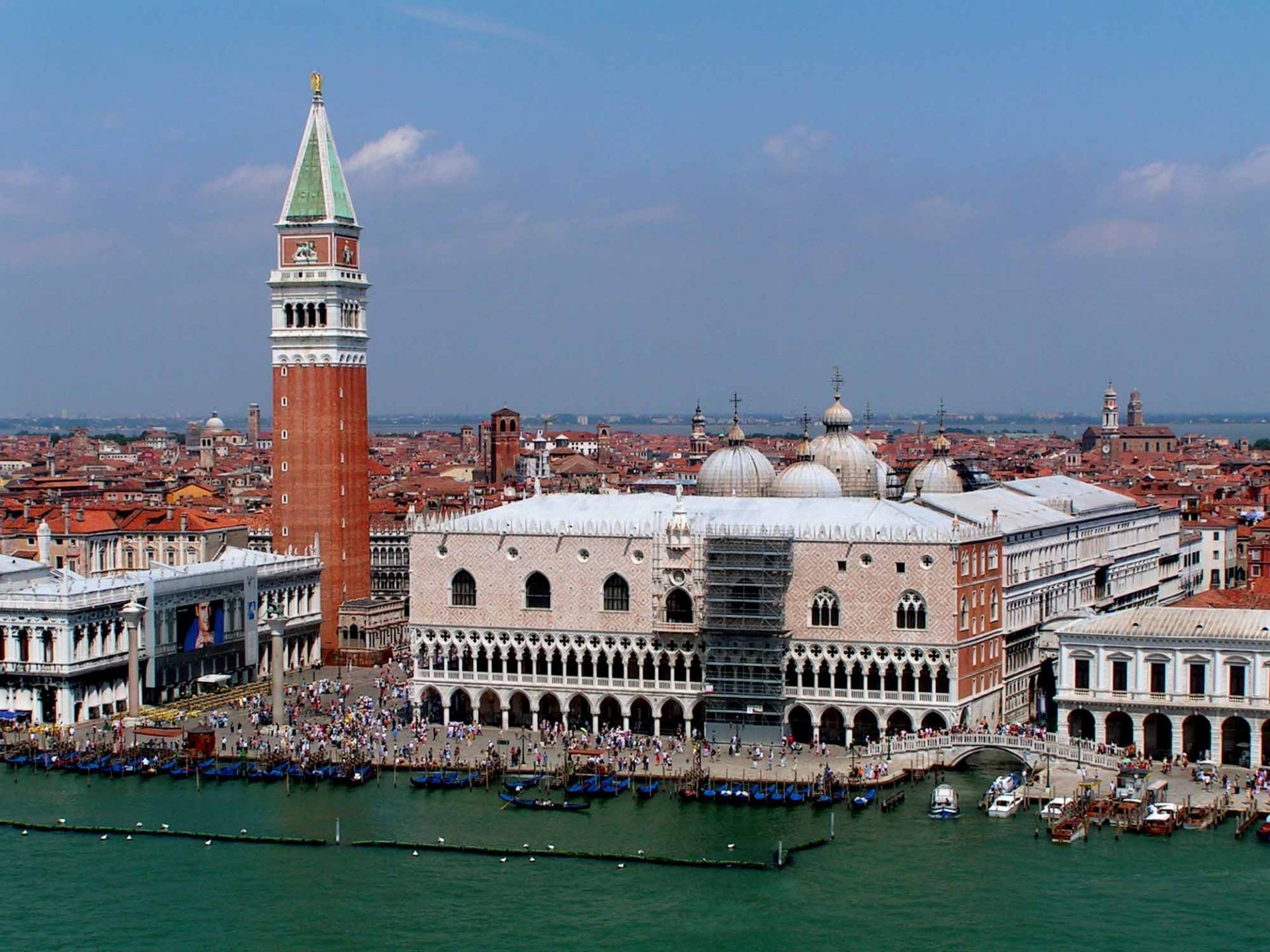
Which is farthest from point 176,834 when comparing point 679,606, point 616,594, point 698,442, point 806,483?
point 698,442

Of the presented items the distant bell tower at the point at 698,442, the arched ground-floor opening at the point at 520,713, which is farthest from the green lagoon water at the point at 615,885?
the distant bell tower at the point at 698,442

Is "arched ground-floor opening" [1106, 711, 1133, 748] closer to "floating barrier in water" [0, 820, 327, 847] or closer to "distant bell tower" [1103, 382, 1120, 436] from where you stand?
"floating barrier in water" [0, 820, 327, 847]

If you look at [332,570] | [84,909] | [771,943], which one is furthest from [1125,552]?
[84,909]

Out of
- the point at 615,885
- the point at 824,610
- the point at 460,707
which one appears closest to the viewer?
the point at 615,885

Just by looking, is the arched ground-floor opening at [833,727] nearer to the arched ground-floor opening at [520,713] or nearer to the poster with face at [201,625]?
the arched ground-floor opening at [520,713]

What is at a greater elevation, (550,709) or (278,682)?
(278,682)

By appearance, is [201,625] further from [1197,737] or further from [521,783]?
[1197,737]

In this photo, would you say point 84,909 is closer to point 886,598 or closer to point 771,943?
point 771,943
